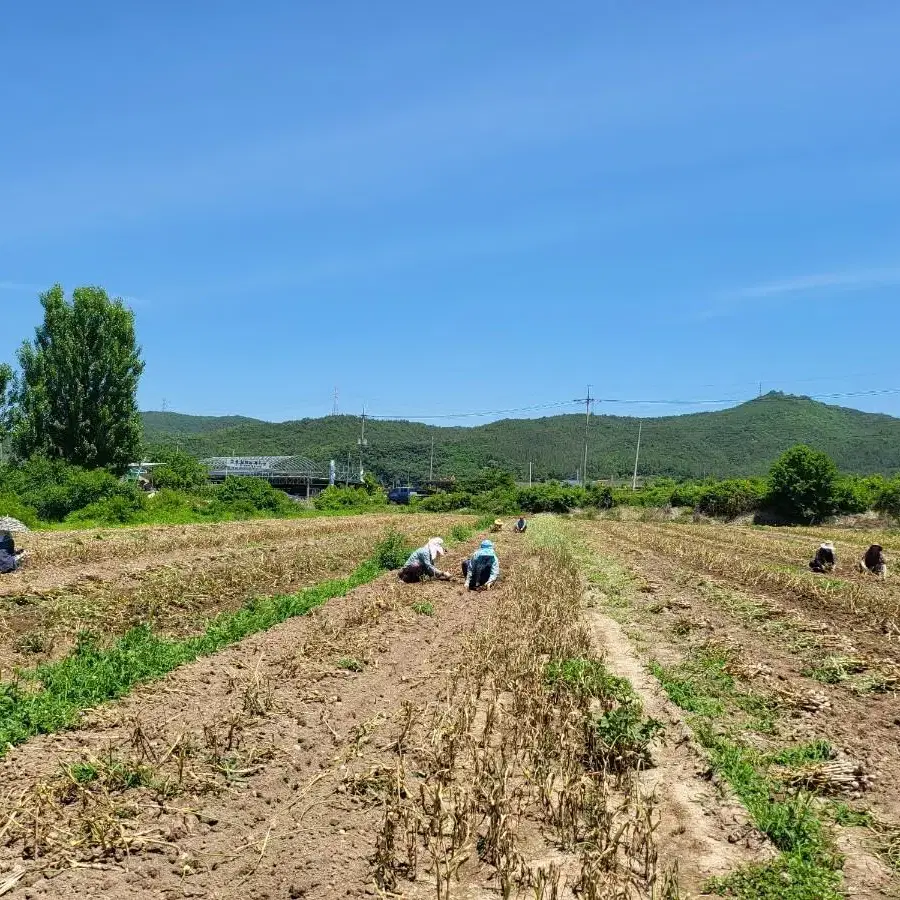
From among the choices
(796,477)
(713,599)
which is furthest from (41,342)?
(796,477)

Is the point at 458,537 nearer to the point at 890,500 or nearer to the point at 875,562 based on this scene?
the point at 875,562

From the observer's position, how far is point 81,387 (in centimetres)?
4069

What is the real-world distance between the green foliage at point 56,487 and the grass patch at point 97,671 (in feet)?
86.7

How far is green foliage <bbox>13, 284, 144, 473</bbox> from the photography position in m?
40.0

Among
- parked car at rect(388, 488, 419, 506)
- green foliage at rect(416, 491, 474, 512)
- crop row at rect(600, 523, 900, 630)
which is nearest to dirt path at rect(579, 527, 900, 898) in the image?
crop row at rect(600, 523, 900, 630)

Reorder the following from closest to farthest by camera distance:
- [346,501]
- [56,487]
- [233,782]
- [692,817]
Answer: [692,817]
[233,782]
[56,487]
[346,501]

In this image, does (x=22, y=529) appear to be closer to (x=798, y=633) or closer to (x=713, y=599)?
(x=713, y=599)

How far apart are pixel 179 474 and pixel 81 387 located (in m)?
17.3

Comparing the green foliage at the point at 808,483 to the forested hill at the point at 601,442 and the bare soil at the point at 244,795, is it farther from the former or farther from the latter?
the forested hill at the point at 601,442

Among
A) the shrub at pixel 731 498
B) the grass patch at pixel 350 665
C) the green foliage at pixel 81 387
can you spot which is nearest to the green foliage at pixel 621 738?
the grass patch at pixel 350 665

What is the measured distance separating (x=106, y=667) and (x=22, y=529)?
22.2 meters

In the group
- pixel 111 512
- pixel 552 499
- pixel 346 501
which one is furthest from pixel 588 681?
pixel 552 499

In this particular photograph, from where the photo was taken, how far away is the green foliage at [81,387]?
39969 millimetres

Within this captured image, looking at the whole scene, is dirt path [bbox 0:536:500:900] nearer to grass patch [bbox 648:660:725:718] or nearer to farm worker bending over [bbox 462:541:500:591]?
grass patch [bbox 648:660:725:718]
